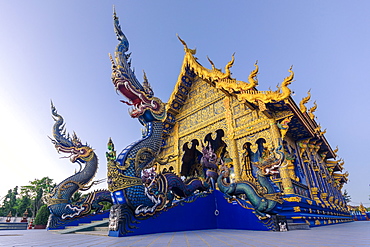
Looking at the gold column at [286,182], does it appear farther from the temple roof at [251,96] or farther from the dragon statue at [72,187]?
the dragon statue at [72,187]

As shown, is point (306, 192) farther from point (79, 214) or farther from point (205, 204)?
point (79, 214)

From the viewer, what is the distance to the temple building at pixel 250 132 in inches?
245

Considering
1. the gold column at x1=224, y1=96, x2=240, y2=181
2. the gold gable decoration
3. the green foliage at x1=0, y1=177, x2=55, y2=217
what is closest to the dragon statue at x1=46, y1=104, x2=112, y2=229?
the gold column at x1=224, y1=96, x2=240, y2=181

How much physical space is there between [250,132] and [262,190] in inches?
128

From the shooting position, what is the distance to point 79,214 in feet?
23.1

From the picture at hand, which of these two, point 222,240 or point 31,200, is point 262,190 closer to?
point 222,240

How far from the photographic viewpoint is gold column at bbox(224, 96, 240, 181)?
7491 mm

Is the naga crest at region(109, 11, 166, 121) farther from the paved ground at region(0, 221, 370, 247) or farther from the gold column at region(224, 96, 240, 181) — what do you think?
the gold column at region(224, 96, 240, 181)

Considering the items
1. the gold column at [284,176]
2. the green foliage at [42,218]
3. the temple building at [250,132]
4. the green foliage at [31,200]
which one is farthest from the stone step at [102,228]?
the green foliage at [31,200]

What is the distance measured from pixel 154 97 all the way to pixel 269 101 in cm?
344

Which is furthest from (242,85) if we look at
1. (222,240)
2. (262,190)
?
(222,240)

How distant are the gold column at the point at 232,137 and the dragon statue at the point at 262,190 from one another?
2434mm

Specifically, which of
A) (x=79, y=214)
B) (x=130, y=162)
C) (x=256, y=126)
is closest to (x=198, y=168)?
(x=256, y=126)

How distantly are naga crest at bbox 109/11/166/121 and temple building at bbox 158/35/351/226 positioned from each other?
2189mm
